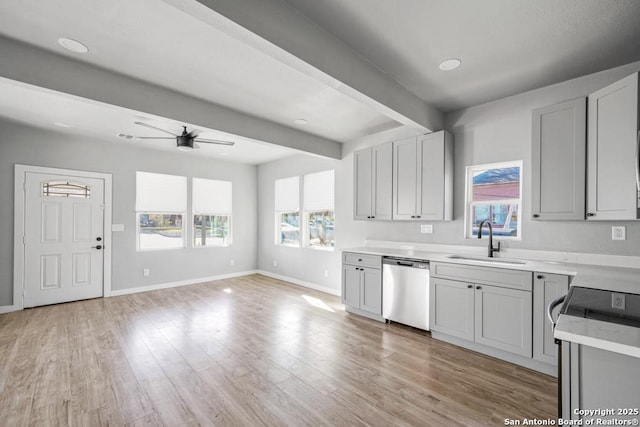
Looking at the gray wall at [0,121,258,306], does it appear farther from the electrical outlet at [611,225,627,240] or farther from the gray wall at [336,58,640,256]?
the electrical outlet at [611,225,627,240]

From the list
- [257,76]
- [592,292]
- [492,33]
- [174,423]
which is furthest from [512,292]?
[257,76]

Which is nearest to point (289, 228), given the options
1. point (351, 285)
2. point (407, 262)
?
point (351, 285)

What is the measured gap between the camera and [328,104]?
136 inches

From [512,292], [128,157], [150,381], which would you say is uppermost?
[128,157]

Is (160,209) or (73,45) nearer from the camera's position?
(73,45)

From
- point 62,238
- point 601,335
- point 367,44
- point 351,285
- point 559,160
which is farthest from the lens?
point 62,238

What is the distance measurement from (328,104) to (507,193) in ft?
7.62

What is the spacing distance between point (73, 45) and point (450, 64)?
123 inches

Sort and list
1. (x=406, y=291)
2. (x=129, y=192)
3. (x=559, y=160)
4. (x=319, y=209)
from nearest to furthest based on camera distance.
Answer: (x=559, y=160) → (x=406, y=291) → (x=129, y=192) → (x=319, y=209)

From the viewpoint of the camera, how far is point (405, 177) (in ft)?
12.6

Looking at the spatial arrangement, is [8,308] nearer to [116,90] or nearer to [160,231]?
[160,231]

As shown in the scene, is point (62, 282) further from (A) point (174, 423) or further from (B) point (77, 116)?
(A) point (174, 423)

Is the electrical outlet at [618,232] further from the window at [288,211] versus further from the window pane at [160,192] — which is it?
the window pane at [160,192]

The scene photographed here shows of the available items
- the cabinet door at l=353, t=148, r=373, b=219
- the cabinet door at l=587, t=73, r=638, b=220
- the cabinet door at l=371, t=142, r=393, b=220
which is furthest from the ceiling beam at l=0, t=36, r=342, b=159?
the cabinet door at l=587, t=73, r=638, b=220
